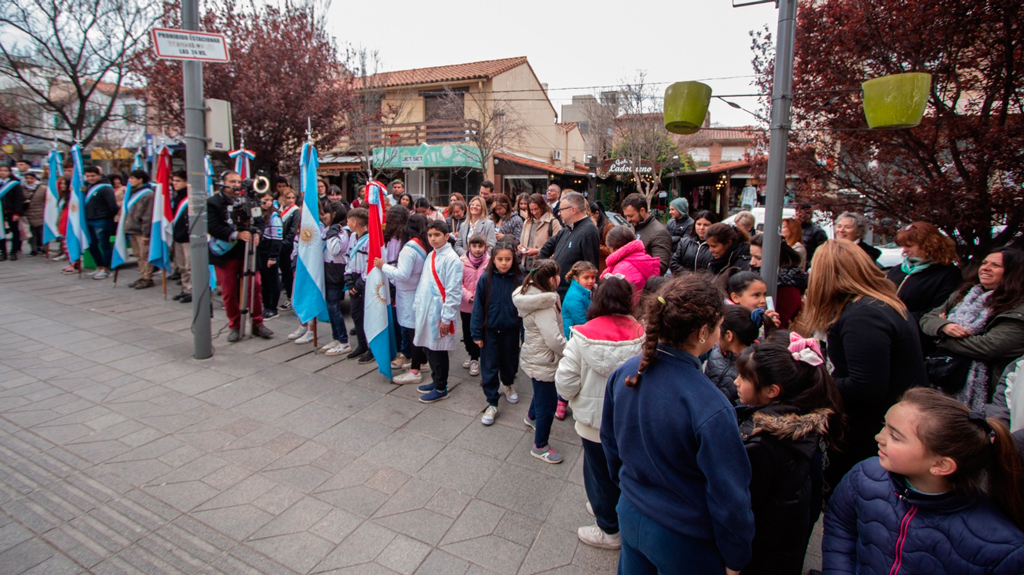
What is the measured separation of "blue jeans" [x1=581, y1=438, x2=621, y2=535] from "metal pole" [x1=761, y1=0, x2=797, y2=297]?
1716 millimetres

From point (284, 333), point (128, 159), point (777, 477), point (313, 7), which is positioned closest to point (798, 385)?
point (777, 477)

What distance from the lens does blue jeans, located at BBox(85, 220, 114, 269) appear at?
957cm

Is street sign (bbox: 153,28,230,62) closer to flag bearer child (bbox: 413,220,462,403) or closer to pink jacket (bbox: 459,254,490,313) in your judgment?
flag bearer child (bbox: 413,220,462,403)

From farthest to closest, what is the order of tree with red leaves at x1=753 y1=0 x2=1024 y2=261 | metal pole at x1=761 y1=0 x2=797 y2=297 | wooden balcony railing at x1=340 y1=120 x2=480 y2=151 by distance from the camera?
wooden balcony railing at x1=340 y1=120 x2=480 y2=151, tree with red leaves at x1=753 y1=0 x2=1024 y2=261, metal pole at x1=761 y1=0 x2=797 y2=297

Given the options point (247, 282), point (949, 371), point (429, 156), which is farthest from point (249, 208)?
point (429, 156)

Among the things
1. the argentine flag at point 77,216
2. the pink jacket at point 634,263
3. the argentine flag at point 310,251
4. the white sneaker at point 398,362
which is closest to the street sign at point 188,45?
the argentine flag at point 310,251

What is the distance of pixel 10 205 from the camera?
1080 centimetres

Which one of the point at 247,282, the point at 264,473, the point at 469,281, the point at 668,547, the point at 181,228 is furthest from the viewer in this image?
the point at 181,228

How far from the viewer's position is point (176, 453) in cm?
380

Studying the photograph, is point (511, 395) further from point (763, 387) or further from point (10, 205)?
point (10, 205)

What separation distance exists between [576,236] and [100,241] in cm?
971

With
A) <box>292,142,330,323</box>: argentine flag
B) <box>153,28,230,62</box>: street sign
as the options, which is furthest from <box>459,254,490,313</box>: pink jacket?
<box>153,28,230,62</box>: street sign

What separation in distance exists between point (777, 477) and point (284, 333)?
6386 millimetres

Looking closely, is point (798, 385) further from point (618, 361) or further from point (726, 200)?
point (726, 200)
